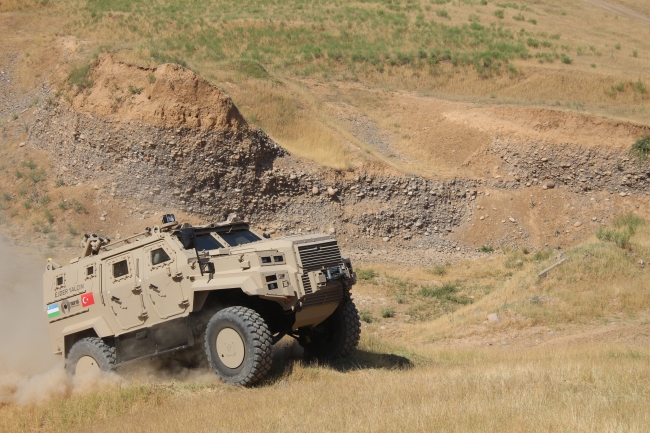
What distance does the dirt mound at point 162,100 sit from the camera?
93.6ft

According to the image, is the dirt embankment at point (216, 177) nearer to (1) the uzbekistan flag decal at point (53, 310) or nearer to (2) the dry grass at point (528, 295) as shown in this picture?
(2) the dry grass at point (528, 295)

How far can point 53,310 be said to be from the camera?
1453 cm

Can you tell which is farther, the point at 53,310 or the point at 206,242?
the point at 53,310

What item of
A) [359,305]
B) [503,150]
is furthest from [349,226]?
[503,150]

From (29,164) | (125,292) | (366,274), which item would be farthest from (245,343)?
(29,164)

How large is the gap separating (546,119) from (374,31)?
2294cm

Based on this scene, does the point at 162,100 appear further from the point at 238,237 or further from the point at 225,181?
the point at 238,237

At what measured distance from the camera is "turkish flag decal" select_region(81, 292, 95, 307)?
45.6ft

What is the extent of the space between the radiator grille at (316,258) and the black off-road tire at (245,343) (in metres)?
1.01

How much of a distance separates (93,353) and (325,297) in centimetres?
446

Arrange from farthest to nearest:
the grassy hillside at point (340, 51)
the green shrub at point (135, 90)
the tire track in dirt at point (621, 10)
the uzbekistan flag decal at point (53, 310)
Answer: the tire track in dirt at point (621, 10) < the grassy hillside at point (340, 51) < the green shrub at point (135, 90) < the uzbekistan flag decal at point (53, 310)

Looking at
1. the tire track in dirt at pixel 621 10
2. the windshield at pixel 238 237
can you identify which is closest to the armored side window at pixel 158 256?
the windshield at pixel 238 237

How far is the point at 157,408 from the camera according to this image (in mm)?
10961

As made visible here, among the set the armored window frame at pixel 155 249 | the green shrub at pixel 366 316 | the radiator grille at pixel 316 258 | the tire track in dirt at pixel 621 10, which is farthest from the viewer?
the tire track in dirt at pixel 621 10
